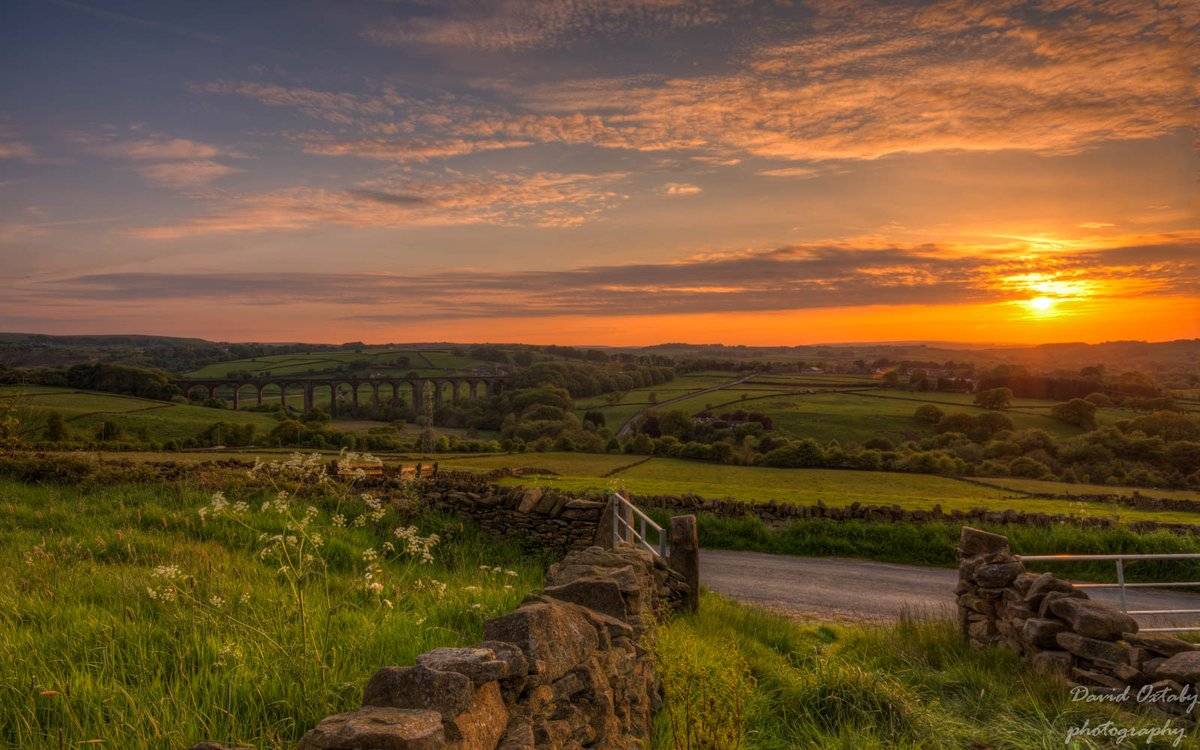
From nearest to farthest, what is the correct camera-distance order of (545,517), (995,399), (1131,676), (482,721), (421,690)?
(421,690)
(482,721)
(1131,676)
(545,517)
(995,399)

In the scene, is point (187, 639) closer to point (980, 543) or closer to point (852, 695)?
point (852, 695)

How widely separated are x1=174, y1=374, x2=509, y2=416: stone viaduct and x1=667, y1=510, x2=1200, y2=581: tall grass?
9235 cm

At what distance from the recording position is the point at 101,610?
20.9ft

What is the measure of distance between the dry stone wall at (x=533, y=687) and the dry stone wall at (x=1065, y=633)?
6256 millimetres

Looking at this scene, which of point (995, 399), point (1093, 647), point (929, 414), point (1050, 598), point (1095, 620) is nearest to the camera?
point (1093, 647)

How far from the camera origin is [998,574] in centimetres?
1044

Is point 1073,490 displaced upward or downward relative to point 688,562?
downward

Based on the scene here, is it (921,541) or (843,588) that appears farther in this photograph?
(921,541)

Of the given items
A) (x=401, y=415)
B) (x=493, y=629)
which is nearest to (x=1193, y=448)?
(x=493, y=629)

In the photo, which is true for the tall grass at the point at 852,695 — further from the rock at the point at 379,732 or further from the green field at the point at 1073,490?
the green field at the point at 1073,490

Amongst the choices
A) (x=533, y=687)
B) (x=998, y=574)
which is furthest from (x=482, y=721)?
(x=998, y=574)

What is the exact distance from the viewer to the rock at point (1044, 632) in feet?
30.1

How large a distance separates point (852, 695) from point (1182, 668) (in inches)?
164

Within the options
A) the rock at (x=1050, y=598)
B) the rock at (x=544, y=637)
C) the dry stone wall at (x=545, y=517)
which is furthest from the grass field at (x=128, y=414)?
the rock at (x=1050, y=598)
